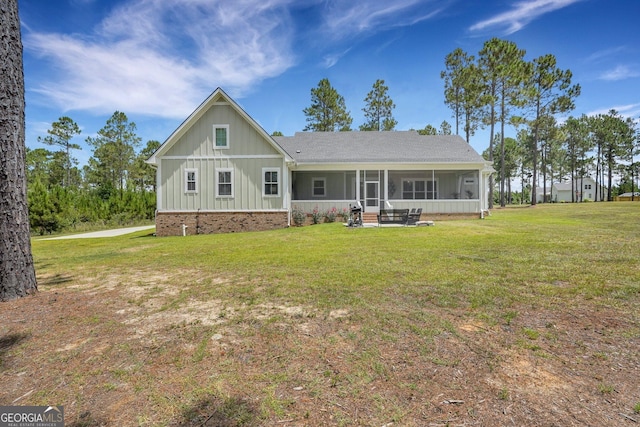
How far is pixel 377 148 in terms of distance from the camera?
21.9 metres

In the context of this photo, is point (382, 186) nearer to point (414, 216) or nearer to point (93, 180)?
point (414, 216)

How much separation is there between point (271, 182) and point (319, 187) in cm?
A: 509

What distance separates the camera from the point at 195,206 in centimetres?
1744

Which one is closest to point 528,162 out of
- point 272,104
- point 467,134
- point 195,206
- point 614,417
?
point 467,134

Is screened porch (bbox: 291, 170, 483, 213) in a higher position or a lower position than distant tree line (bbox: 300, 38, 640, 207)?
lower

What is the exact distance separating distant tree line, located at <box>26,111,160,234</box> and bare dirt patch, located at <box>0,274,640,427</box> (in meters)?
21.0

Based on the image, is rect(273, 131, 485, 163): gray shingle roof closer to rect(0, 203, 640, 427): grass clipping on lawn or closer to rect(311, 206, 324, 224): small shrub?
rect(311, 206, 324, 224): small shrub

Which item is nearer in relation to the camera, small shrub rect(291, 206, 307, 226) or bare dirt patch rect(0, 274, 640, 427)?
bare dirt patch rect(0, 274, 640, 427)

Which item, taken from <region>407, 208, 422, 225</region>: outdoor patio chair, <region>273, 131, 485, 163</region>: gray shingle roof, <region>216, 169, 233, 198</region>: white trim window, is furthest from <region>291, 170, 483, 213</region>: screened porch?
<region>216, 169, 233, 198</region>: white trim window

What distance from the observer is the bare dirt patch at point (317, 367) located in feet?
7.49

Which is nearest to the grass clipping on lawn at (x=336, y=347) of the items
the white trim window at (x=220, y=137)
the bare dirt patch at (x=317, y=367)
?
the bare dirt patch at (x=317, y=367)

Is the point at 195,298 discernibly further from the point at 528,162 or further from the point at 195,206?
the point at 528,162

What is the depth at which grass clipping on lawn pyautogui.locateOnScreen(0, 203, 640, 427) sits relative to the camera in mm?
2334

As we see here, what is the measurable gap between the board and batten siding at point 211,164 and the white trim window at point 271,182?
17 centimetres
